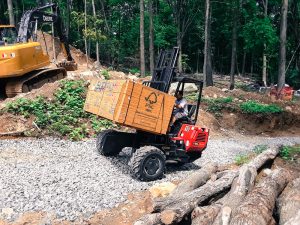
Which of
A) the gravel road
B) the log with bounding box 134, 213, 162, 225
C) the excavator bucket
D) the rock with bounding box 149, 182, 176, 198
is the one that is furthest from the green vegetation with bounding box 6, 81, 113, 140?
the log with bounding box 134, 213, 162, 225

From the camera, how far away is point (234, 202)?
640 cm

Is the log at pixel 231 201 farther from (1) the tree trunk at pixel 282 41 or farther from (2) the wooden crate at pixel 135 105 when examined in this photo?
(1) the tree trunk at pixel 282 41

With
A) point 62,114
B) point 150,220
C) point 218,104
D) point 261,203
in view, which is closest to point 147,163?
point 150,220

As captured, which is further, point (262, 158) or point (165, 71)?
point (165, 71)

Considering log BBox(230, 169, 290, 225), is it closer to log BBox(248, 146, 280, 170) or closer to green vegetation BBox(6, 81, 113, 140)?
log BBox(248, 146, 280, 170)

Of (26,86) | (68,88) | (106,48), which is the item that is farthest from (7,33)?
(106,48)

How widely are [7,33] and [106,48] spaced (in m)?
19.6

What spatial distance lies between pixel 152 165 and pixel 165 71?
2.39 m

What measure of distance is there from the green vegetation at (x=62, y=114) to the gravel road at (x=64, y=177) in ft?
2.20

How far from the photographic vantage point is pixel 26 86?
15.9 metres

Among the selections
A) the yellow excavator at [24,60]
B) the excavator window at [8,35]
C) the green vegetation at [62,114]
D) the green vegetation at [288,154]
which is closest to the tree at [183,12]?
the yellow excavator at [24,60]

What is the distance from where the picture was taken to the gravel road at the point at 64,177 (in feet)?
24.3

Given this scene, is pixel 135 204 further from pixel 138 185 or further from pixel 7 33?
pixel 7 33

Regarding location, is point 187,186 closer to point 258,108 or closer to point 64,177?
point 64,177
